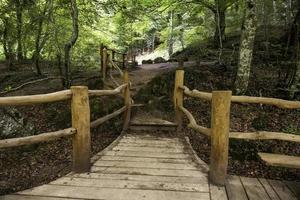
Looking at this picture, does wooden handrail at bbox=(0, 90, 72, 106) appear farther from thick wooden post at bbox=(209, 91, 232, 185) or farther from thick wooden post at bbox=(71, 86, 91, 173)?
thick wooden post at bbox=(209, 91, 232, 185)

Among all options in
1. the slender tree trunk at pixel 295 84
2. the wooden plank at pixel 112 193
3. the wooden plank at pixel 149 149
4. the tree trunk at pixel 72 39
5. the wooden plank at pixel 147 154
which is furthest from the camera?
the tree trunk at pixel 72 39

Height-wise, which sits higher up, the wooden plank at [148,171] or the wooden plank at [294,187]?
the wooden plank at [148,171]

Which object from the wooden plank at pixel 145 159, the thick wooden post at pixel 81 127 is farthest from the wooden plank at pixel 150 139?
the thick wooden post at pixel 81 127

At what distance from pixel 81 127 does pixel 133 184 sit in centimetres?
108

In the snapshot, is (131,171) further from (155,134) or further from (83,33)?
(83,33)

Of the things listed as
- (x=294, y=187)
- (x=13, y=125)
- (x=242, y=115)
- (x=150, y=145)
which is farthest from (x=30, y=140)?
(x=242, y=115)

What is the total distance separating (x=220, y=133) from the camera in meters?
3.94

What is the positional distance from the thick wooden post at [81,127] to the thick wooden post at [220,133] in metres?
1.75

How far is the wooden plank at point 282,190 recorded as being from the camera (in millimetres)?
3645

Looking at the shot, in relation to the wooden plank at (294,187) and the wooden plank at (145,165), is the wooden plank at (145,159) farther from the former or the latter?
the wooden plank at (294,187)

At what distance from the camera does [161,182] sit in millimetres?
3939

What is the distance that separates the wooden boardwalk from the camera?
3.54 m

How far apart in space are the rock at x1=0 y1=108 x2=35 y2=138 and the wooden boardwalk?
4667mm

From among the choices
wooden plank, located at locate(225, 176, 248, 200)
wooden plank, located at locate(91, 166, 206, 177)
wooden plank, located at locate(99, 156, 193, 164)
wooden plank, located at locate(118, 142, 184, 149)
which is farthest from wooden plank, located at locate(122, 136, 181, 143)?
wooden plank, located at locate(225, 176, 248, 200)
